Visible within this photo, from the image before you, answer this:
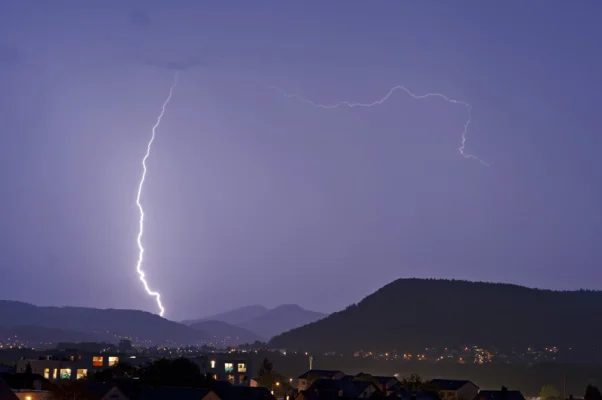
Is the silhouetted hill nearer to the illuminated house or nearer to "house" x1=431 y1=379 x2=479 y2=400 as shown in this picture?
the illuminated house

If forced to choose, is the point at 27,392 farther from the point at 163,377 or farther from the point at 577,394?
the point at 577,394

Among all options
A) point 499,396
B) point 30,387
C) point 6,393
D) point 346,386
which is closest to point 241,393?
point 30,387

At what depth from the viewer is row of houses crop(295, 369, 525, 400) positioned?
2495 inches

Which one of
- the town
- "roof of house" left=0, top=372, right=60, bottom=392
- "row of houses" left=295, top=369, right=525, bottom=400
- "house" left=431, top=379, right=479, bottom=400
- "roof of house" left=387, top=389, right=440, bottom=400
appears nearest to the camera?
the town

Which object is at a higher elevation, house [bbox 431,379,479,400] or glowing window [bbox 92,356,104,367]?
glowing window [bbox 92,356,104,367]

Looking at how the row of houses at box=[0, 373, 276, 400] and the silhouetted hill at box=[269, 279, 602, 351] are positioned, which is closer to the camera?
the row of houses at box=[0, 373, 276, 400]

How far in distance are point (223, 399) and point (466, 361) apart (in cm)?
10345

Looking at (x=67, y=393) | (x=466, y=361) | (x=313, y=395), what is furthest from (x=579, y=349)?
(x=67, y=393)

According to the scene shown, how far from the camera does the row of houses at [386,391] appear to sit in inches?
2495

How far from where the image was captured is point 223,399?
56812mm

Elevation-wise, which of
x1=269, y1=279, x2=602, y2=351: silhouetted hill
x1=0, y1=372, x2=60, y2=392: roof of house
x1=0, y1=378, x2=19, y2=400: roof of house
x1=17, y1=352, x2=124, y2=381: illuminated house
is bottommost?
x1=0, y1=378, x2=19, y2=400: roof of house

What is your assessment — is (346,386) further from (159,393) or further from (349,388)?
(159,393)

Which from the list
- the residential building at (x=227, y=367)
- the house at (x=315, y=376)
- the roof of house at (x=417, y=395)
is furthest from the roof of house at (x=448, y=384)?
the residential building at (x=227, y=367)

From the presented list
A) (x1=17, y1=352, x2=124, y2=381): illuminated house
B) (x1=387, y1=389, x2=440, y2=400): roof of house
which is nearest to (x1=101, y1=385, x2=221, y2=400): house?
(x1=387, y1=389, x2=440, y2=400): roof of house
